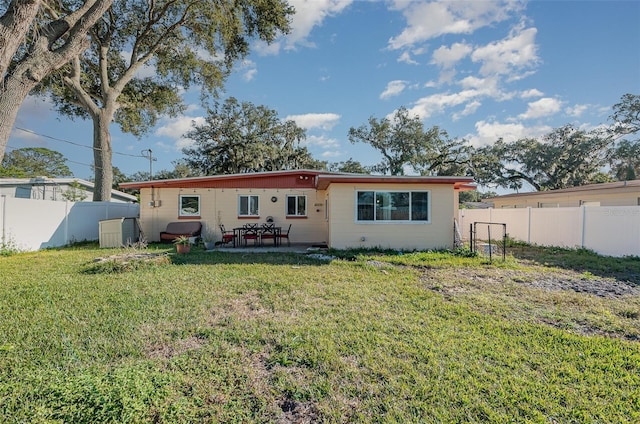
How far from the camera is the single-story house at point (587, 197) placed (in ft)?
38.3

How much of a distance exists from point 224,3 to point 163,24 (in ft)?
22.1

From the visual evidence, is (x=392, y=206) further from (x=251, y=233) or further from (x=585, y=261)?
(x=251, y=233)

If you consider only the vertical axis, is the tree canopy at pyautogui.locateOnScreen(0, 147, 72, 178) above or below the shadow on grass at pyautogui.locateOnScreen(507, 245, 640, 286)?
above

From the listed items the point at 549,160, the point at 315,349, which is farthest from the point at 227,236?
the point at 549,160

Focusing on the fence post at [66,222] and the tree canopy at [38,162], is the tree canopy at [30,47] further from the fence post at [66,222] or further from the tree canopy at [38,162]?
the tree canopy at [38,162]

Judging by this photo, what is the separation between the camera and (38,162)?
100 ft

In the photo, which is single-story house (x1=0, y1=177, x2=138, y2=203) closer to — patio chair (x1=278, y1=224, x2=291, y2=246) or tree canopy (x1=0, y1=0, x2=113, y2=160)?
patio chair (x1=278, y1=224, x2=291, y2=246)

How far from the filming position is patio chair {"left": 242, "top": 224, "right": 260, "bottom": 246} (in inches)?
444

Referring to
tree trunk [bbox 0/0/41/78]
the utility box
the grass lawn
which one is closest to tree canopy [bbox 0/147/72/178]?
the utility box

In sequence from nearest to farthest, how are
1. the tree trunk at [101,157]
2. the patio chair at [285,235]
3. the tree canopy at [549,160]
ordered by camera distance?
the patio chair at [285,235]
the tree trunk at [101,157]
the tree canopy at [549,160]

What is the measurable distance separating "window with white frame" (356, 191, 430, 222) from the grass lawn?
3657mm

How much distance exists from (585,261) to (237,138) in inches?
917

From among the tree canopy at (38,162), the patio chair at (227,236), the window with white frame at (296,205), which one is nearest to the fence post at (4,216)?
the patio chair at (227,236)

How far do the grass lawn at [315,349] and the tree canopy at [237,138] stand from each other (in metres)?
20.3
